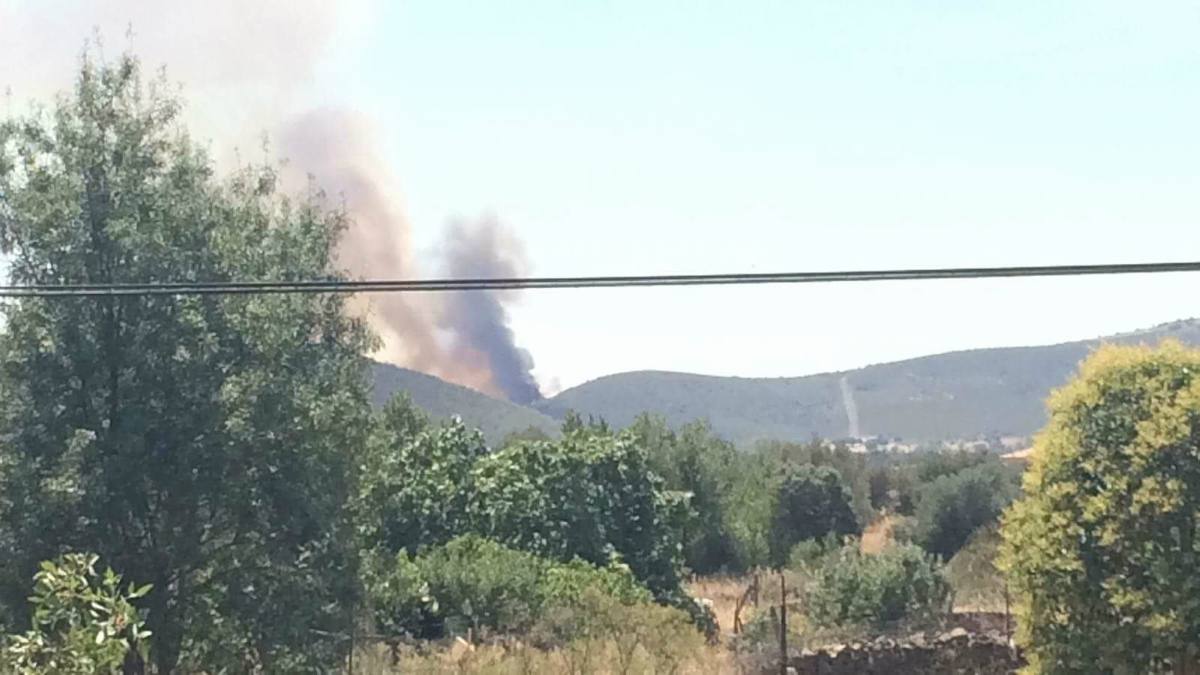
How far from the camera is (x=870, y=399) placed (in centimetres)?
16412

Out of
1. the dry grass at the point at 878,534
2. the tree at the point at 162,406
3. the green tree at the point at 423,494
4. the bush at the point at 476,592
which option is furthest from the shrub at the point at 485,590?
the dry grass at the point at 878,534

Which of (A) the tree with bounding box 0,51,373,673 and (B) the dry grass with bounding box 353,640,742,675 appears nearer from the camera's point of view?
(A) the tree with bounding box 0,51,373,673

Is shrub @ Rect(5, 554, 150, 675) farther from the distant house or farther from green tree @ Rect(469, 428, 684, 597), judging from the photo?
green tree @ Rect(469, 428, 684, 597)

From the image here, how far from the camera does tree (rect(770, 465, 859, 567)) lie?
45.5 meters

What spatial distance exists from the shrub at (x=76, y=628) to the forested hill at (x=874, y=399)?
12969 centimetres

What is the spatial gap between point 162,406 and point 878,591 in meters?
13.1

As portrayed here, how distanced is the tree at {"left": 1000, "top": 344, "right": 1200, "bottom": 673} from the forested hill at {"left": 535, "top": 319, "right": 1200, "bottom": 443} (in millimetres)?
120293

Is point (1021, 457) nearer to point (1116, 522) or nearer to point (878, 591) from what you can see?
point (878, 591)

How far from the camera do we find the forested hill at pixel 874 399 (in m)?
145

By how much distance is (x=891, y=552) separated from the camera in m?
25.7

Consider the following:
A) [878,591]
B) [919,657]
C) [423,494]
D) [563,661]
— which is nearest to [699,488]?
Answer: [423,494]

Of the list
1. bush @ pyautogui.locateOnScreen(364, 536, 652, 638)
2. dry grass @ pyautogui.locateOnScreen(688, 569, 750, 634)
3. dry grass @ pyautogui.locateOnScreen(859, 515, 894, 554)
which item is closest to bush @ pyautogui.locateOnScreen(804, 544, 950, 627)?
dry grass @ pyautogui.locateOnScreen(688, 569, 750, 634)

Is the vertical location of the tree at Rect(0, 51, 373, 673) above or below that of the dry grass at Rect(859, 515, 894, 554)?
above

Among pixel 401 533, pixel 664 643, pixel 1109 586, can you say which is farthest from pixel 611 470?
pixel 1109 586
